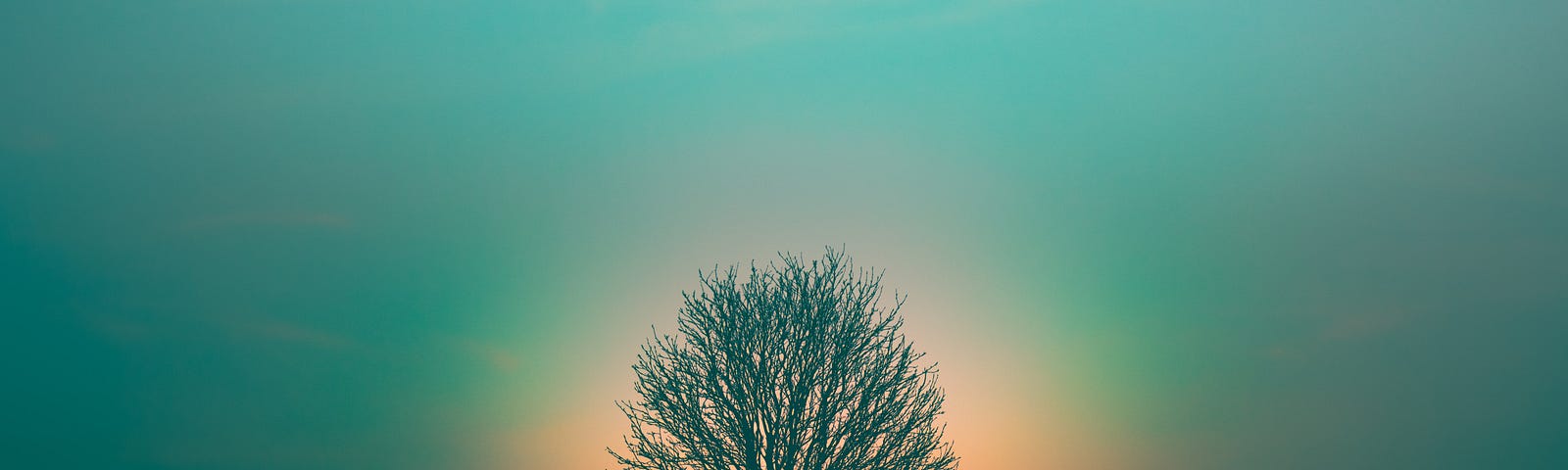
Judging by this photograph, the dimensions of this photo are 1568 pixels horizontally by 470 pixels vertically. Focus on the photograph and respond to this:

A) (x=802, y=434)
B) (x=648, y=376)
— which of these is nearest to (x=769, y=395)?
(x=802, y=434)

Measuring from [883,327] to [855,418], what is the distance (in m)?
1.90

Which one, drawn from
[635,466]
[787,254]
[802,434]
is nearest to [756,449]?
[802,434]

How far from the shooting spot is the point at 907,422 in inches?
804

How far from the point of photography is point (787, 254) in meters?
21.8

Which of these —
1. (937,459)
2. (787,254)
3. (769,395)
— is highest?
(787,254)

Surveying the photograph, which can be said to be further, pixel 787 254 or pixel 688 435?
pixel 787 254

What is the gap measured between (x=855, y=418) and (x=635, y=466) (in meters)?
4.32

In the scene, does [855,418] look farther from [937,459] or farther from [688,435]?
[688,435]

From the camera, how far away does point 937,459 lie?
20.4 metres

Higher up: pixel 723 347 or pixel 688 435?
pixel 723 347

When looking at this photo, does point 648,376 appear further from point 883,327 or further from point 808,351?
point 883,327

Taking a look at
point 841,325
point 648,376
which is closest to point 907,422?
point 841,325

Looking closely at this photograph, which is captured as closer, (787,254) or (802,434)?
(802,434)

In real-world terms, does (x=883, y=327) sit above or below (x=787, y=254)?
below
